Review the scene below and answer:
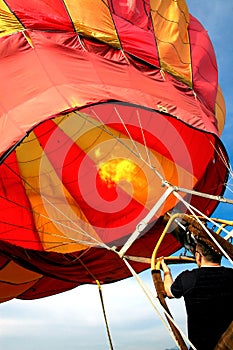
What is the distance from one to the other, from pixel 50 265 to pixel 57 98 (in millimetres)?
2960

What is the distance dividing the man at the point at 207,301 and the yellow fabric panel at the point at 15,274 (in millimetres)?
4128

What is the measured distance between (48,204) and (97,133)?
1.26m

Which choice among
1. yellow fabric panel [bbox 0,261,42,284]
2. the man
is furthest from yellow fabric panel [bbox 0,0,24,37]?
yellow fabric panel [bbox 0,261,42,284]

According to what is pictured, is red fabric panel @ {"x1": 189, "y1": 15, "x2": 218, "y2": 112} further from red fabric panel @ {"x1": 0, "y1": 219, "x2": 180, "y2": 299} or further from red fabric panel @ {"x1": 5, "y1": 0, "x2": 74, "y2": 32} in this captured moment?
red fabric panel @ {"x1": 0, "y1": 219, "x2": 180, "y2": 299}

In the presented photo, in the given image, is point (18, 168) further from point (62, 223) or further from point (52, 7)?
point (52, 7)

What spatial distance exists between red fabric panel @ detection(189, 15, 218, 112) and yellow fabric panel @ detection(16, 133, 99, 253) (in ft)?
7.97

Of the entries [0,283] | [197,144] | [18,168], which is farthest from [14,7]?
[0,283]

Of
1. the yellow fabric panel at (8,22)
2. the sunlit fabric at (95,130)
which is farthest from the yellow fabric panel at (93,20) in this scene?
the yellow fabric panel at (8,22)

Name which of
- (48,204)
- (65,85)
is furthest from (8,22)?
(48,204)

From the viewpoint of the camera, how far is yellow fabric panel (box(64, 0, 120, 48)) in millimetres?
4262

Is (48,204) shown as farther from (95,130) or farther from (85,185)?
(95,130)

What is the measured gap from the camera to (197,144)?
17.8 feet

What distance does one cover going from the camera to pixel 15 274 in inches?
237

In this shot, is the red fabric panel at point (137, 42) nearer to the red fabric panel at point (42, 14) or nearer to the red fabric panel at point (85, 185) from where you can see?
the red fabric panel at point (42, 14)
